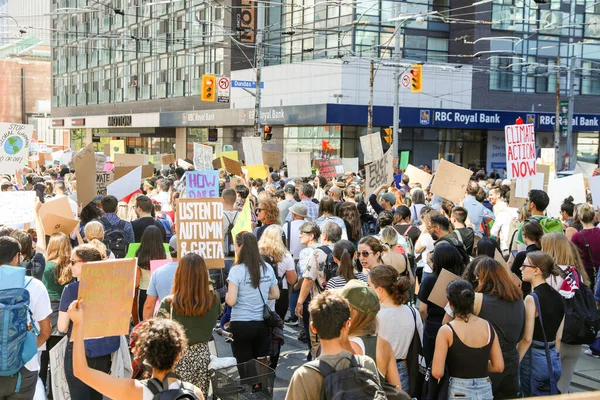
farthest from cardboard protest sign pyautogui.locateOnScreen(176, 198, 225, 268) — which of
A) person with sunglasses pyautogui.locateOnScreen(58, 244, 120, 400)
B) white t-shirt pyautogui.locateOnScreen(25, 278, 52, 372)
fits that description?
white t-shirt pyautogui.locateOnScreen(25, 278, 52, 372)

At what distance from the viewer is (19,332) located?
464 centimetres

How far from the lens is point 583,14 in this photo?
3991 centimetres

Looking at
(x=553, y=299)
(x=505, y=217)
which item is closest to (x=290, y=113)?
(x=505, y=217)

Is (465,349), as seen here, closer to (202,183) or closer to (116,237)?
(116,237)

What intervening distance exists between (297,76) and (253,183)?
2214 cm

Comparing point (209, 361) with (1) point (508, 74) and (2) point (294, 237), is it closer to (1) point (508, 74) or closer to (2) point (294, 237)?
(2) point (294, 237)

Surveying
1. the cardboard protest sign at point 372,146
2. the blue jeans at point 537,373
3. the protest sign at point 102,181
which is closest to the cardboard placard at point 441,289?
the blue jeans at point 537,373

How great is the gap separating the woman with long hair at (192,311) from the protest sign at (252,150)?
38.4 feet

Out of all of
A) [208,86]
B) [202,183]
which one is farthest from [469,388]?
[208,86]

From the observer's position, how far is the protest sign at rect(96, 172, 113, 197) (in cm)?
1261

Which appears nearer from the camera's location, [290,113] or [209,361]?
[209,361]

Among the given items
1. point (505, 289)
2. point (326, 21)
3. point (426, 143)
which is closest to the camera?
point (505, 289)

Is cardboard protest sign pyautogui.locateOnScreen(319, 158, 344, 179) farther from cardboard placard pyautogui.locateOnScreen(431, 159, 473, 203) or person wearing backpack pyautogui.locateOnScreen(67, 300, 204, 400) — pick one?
person wearing backpack pyautogui.locateOnScreen(67, 300, 204, 400)

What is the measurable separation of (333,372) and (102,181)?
10.2m
